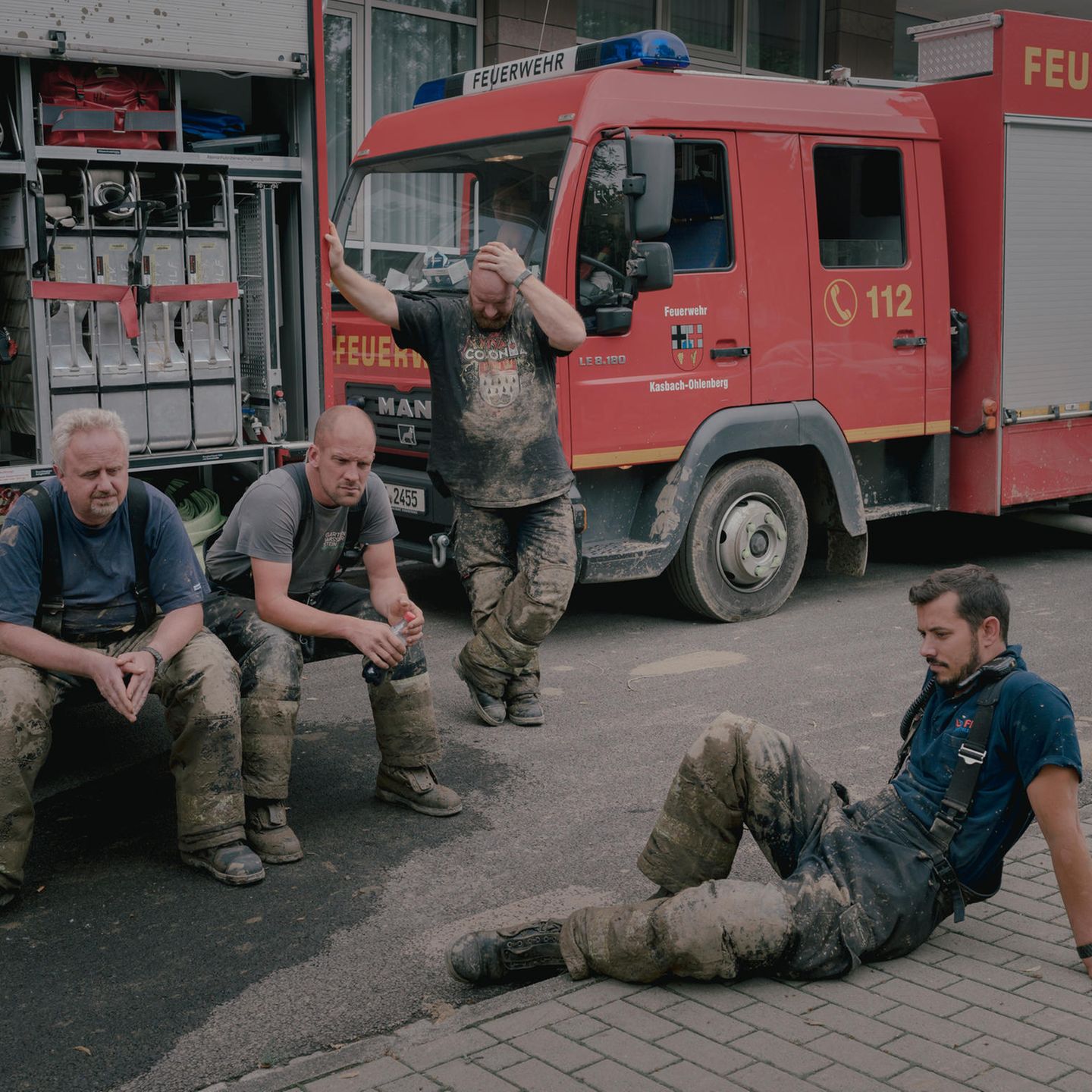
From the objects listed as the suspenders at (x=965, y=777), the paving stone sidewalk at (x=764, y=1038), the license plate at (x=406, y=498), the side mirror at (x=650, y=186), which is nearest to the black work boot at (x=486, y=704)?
the license plate at (x=406, y=498)

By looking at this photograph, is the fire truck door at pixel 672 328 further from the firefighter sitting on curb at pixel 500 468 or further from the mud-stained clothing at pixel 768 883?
the mud-stained clothing at pixel 768 883

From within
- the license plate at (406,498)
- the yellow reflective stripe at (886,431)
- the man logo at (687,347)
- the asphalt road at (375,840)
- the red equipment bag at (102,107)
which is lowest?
the asphalt road at (375,840)

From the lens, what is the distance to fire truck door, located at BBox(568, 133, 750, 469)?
6949 mm

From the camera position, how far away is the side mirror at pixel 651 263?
6801 millimetres

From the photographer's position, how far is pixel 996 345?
28.0ft

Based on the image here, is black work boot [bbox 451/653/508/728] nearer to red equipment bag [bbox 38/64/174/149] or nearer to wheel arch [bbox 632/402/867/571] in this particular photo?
wheel arch [bbox 632/402/867/571]

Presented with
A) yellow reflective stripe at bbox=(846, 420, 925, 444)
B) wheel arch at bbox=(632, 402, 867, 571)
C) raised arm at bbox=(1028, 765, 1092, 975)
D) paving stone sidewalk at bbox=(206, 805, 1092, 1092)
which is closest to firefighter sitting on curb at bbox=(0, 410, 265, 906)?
paving stone sidewalk at bbox=(206, 805, 1092, 1092)

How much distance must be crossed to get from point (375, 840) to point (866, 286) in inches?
184

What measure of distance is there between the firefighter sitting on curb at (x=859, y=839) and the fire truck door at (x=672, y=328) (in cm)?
349

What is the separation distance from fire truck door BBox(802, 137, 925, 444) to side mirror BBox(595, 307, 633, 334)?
1.33m

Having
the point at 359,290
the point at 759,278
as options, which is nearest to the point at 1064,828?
the point at 359,290

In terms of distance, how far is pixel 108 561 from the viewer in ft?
14.9

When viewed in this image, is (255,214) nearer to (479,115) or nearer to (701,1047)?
(479,115)

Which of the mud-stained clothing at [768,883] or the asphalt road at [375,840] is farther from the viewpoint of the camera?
the asphalt road at [375,840]
